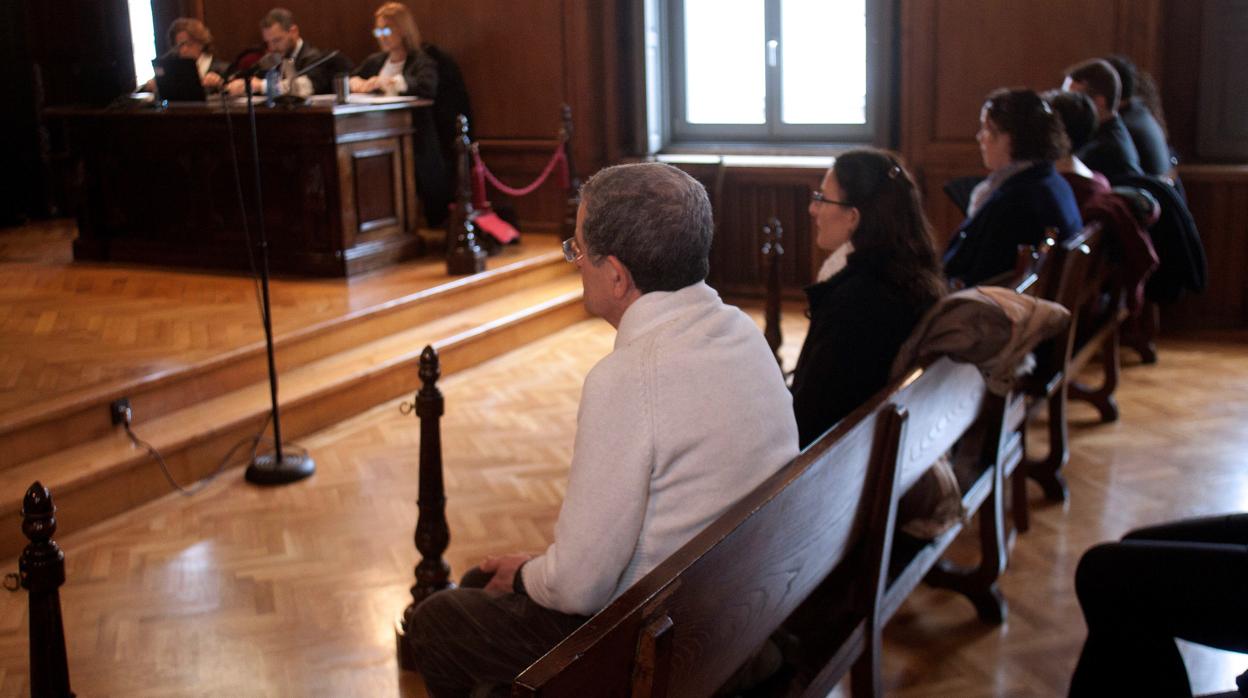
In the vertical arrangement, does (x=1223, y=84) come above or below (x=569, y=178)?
above

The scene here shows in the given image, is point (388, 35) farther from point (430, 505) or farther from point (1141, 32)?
point (430, 505)

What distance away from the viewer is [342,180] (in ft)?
22.7

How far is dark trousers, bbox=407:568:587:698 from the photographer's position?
83.5 inches

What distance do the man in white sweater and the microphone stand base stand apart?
110 inches

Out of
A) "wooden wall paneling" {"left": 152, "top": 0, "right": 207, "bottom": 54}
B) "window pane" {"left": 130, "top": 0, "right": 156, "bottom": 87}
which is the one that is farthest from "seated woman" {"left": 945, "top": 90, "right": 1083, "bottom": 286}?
"window pane" {"left": 130, "top": 0, "right": 156, "bottom": 87}

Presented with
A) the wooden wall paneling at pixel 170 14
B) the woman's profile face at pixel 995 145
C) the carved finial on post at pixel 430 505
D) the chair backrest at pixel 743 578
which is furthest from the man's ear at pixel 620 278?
the wooden wall paneling at pixel 170 14

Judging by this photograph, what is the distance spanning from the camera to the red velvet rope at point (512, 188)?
25.5ft

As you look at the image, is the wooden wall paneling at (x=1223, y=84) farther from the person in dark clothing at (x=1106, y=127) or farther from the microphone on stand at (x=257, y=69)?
the microphone on stand at (x=257, y=69)

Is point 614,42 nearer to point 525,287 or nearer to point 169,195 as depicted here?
point 525,287

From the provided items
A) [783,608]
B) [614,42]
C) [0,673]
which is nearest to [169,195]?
[614,42]

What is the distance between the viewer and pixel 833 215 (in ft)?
10.3

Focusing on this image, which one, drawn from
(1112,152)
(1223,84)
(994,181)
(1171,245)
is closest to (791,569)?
(994,181)

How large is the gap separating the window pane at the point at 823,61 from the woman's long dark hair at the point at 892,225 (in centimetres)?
510

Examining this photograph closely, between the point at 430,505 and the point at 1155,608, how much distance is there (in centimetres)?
187
